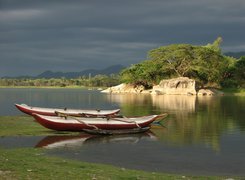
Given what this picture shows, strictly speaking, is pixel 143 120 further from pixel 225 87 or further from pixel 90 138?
pixel 225 87

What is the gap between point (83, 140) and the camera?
114 ft

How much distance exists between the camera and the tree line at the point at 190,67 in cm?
15288

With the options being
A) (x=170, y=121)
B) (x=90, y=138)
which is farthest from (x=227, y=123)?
(x=90, y=138)

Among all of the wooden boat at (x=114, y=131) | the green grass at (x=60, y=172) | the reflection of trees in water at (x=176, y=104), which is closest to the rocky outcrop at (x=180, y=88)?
the reflection of trees in water at (x=176, y=104)

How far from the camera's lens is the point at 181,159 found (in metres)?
27.5

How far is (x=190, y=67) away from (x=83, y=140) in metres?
122

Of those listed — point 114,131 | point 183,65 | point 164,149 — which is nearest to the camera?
point 164,149

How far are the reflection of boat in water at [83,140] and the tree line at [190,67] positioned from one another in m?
114

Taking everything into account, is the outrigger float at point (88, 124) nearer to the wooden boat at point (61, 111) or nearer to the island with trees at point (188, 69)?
the wooden boat at point (61, 111)

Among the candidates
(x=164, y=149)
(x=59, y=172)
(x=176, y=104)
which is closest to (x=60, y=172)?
(x=59, y=172)

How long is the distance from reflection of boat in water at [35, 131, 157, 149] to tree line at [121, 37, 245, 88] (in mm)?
114333

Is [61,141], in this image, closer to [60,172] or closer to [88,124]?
[88,124]

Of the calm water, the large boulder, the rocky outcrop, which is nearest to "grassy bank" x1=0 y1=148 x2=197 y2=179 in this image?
the calm water

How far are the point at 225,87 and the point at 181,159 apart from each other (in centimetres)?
13921
